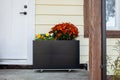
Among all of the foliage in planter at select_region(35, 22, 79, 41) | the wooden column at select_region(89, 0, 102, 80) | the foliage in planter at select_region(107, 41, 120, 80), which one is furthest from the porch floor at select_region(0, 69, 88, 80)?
the wooden column at select_region(89, 0, 102, 80)

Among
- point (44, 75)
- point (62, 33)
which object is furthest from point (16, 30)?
point (44, 75)

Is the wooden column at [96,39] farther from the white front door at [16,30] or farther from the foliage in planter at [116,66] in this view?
the white front door at [16,30]

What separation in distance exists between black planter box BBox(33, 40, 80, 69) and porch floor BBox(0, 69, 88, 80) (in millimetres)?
101

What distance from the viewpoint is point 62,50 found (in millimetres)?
5016

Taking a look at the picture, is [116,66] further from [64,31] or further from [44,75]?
[64,31]

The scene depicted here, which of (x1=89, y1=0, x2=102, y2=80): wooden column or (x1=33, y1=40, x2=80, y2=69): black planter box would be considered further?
(x1=33, y1=40, x2=80, y2=69): black planter box

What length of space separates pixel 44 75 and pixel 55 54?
1.63 feet

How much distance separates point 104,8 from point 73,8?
7.98 feet

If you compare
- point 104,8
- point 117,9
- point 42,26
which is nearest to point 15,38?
point 42,26

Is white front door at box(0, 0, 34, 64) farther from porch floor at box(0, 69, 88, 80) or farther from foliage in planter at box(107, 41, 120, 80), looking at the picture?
foliage in planter at box(107, 41, 120, 80)

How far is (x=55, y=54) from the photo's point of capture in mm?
5016

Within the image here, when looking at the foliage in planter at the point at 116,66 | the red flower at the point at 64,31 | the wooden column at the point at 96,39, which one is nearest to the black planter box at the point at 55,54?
the red flower at the point at 64,31

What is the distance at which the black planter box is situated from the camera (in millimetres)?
4973

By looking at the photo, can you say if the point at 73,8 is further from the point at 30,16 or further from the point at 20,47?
the point at 20,47
